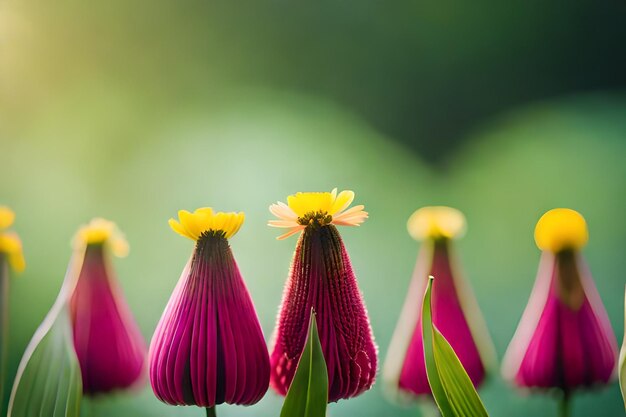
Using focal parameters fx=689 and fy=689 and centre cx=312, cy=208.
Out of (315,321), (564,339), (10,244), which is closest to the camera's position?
(315,321)

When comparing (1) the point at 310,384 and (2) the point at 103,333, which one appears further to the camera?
(2) the point at 103,333

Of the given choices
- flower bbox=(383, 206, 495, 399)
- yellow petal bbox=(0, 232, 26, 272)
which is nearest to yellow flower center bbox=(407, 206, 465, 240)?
flower bbox=(383, 206, 495, 399)

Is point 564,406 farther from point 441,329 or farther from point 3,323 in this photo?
point 3,323

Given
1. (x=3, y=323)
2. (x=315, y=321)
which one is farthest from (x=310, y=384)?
(x=3, y=323)

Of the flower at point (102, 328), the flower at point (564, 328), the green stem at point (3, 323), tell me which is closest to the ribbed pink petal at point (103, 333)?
the flower at point (102, 328)

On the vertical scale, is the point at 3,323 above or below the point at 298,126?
below

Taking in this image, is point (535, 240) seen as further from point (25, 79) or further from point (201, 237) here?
point (25, 79)

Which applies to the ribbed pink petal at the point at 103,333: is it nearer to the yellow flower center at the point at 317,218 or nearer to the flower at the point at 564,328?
the yellow flower center at the point at 317,218

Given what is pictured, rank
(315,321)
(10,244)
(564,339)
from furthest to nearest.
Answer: (10,244), (564,339), (315,321)
